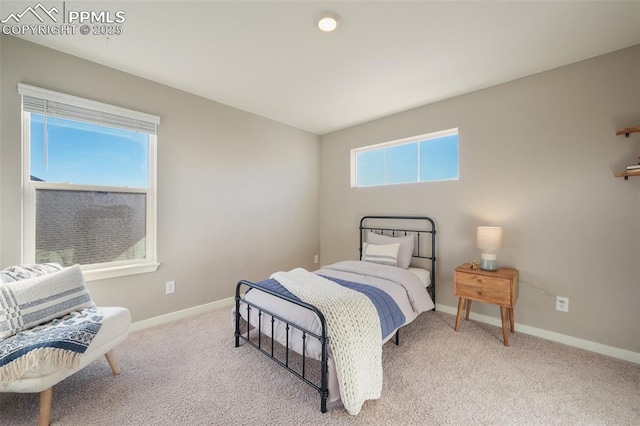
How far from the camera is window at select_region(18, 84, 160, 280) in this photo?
220 cm

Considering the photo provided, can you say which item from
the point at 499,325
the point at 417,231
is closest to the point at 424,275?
the point at 417,231

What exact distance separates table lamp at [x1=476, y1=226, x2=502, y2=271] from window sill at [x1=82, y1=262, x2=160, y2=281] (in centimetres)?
338

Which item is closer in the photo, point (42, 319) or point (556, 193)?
point (42, 319)

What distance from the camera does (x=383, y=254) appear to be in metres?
3.21

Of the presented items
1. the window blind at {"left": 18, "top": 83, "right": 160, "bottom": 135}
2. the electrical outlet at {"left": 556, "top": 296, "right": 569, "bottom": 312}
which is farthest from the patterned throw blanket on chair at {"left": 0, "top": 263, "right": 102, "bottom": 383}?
the electrical outlet at {"left": 556, "top": 296, "right": 569, "bottom": 312}

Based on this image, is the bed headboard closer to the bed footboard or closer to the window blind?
the bed footboard

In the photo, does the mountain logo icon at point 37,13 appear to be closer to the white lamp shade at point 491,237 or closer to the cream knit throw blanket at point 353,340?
the cream knit throw blanket at point 353,340

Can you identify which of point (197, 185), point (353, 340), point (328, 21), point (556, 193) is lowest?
point (353, 340)

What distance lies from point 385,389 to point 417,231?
2.06 m

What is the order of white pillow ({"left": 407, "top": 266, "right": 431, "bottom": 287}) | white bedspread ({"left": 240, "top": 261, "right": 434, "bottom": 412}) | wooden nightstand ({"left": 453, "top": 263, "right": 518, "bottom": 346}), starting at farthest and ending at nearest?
1. white pillow ({"left": 407, "top": 266, "right": 431, "bottom": 287})
2. wooden nightstand ({"left": 453, "top": 263, "right": 518, "bottom": 346})
3. white bedspread ({"left": 240, "top": 261, "right": 434, "bottom": 412})

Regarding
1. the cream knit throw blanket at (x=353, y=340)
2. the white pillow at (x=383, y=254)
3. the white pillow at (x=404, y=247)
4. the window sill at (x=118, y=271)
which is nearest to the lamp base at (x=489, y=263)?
the white pillow at (x=404, y=247)

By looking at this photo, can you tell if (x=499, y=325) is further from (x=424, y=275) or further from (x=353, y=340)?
(x=353, y=340)

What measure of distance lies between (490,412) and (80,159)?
3.80 meters

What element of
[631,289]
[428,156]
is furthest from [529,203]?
[428,156]
